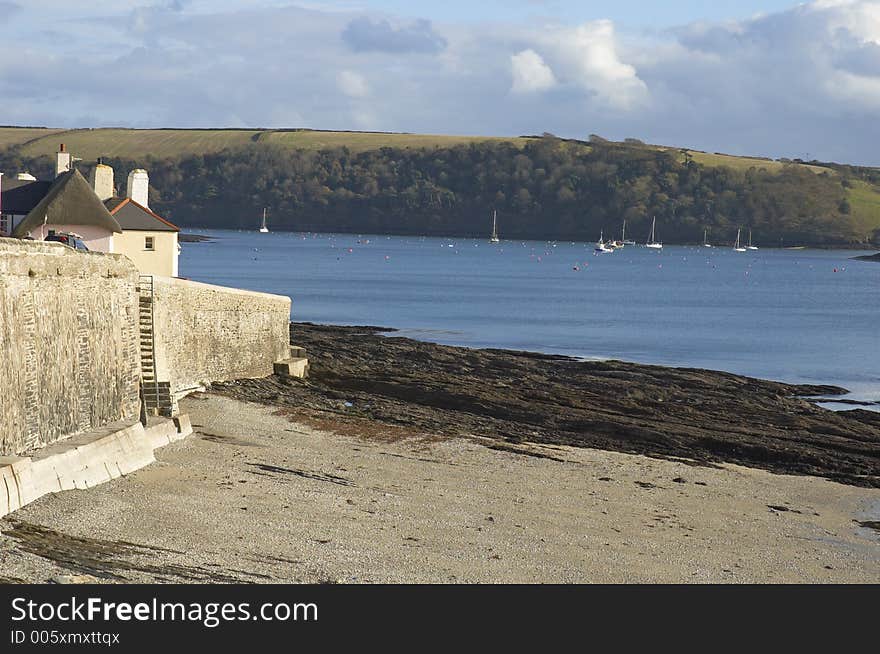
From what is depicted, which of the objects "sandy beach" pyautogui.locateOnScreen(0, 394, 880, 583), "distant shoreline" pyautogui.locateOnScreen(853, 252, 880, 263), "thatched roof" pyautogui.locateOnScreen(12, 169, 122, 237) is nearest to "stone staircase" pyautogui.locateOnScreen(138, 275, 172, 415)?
"sandy beach" pyautogui.locateOnScreen(0, 394, 880, 583)

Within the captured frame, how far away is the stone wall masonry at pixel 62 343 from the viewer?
16.9 metres

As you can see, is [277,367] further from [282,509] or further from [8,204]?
[282,509]

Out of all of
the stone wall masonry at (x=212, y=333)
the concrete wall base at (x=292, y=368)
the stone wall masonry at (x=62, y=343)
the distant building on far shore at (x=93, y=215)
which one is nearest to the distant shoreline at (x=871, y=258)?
the distant building on far shore at (x=93, y=215)

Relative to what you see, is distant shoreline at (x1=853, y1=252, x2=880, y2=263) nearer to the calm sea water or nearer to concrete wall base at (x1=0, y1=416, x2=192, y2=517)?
the calm sea water

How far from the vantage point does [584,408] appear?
Answer: 3170cm

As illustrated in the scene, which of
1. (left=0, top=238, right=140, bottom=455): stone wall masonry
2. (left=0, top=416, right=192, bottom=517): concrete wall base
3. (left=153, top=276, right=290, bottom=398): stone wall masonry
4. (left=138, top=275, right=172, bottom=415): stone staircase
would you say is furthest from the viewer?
(left=153, top=276, right=290, bottom=398): stone wall masonry

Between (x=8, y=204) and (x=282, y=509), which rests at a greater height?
(x=8, y=204)

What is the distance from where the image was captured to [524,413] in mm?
30281

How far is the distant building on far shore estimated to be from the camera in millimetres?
30781

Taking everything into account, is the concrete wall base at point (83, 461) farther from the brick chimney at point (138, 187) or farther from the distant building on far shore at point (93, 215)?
the brick chimney at point (138, 187)

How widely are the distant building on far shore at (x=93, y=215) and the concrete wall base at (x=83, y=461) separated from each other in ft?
32.7

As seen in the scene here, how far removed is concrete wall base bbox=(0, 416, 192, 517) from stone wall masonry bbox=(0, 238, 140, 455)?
1.24 ft
